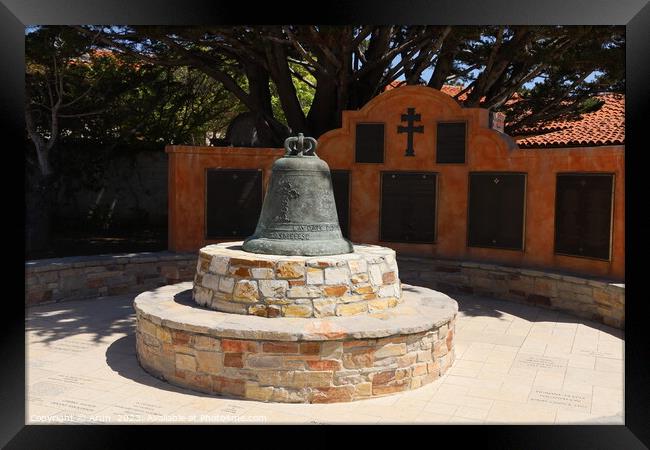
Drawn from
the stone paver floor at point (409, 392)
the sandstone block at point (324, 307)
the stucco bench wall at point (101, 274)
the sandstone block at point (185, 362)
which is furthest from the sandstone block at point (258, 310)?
the stucco bench wall at point (101, 274)

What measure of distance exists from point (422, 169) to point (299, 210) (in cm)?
482

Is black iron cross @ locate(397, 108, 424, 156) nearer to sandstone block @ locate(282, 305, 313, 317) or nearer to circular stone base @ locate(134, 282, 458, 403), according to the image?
circular stone base @ locate(134, 282, 458, 403)

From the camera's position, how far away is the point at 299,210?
6.50 metres

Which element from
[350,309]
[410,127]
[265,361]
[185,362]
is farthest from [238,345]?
[410,127]

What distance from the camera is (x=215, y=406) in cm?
527

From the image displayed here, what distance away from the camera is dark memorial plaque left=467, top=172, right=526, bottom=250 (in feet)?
33.0

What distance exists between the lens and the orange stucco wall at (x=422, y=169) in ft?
32.3

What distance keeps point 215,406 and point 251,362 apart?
483 mm

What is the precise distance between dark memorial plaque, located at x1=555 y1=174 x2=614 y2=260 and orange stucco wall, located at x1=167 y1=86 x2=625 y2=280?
0.55 ft

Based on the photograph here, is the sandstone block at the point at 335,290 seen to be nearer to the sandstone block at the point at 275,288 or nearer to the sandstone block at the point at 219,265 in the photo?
the sandstone block at the point at 275,288

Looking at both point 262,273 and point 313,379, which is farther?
point 262,273

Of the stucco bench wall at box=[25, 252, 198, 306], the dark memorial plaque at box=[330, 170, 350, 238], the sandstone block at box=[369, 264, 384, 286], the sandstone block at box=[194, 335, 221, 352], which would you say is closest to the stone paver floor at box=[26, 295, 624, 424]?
the sandstone block at box=[194, 335, 221, 352]

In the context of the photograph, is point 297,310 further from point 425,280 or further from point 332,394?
A: point 425,280
